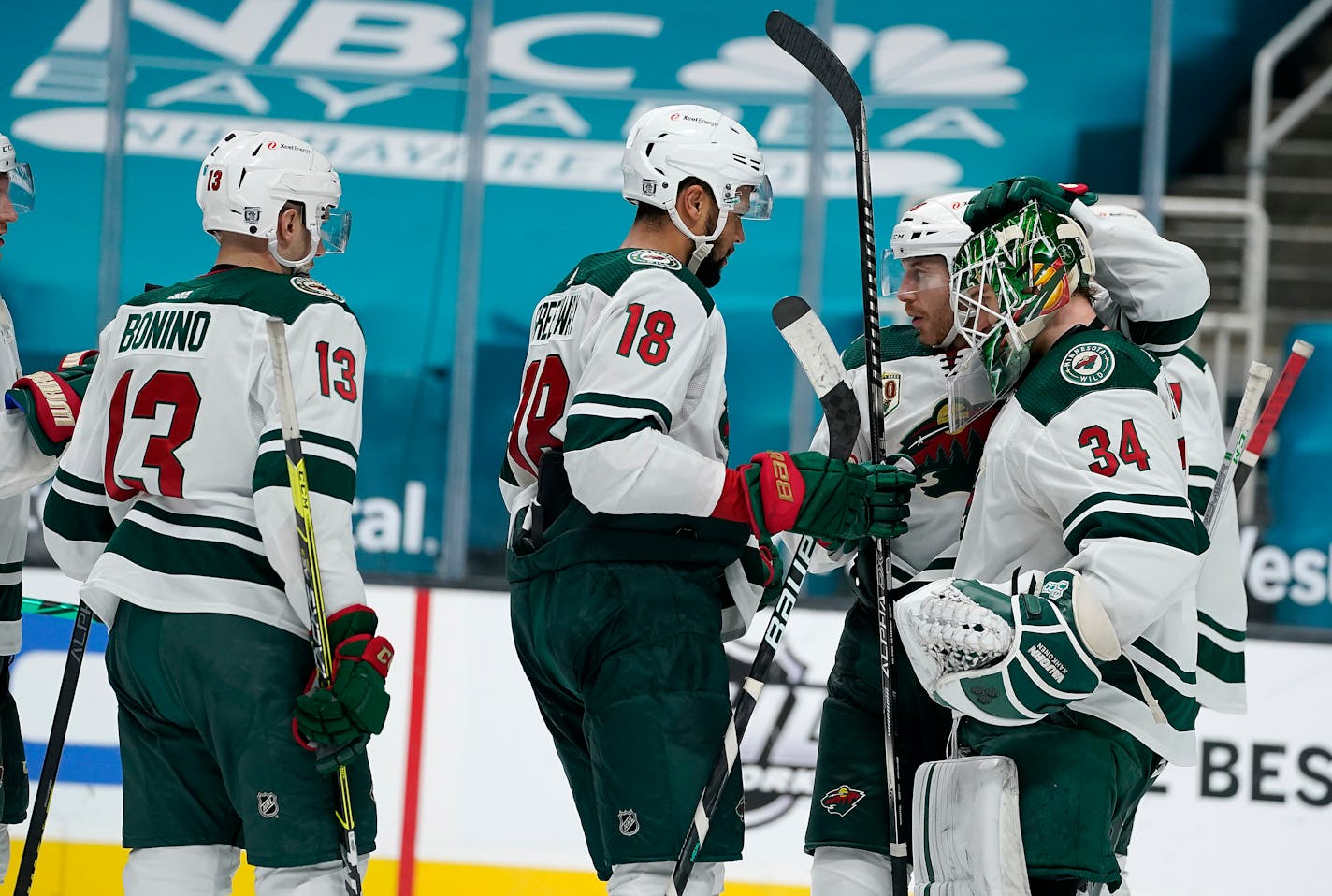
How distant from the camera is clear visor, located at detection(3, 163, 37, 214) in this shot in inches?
122

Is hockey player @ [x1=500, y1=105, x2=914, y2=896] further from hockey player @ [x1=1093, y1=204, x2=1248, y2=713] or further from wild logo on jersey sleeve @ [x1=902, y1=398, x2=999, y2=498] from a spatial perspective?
hockey player @ [x1=1093, y1=204, x2=1248, y2=713]

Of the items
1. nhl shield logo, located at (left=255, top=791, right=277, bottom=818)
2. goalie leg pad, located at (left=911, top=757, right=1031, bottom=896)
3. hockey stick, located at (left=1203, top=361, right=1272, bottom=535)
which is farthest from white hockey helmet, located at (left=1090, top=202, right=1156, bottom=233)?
nhl shield logo, located at (left=255, top=791, right=277, bottom=818)

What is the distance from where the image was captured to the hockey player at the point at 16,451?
9.54 feet

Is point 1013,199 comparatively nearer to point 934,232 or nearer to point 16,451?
point 934,232

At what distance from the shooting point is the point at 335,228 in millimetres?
2717

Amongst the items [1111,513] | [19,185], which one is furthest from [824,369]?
[19,185]

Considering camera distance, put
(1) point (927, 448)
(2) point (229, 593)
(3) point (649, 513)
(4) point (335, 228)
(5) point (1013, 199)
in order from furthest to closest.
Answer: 1. (4) point (335, 228)
2. (1) point (927, 448)
3. (2) point (229, 593)
4. (3) point (649, 513)
5. (5) point (1013, 199)

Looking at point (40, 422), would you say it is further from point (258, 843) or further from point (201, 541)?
point (258, 843)

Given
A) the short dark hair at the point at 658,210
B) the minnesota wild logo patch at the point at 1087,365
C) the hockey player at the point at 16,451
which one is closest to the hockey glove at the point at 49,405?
the hockey player at the point at 16,451

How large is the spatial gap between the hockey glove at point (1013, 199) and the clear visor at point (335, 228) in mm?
1008

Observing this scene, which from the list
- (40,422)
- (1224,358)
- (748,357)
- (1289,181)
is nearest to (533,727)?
(40,422)

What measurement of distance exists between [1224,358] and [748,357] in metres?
1.53

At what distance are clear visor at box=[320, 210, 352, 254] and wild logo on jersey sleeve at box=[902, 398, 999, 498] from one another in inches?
37.8

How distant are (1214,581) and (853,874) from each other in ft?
2.40
